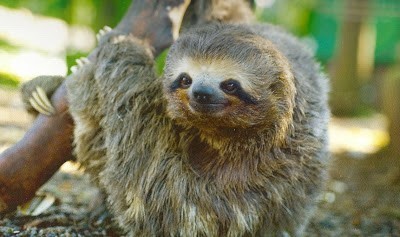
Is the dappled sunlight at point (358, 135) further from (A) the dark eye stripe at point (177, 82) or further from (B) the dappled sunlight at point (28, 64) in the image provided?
(B) the dappled sunlight at point (28, 64)

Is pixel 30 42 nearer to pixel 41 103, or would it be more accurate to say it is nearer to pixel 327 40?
pixel 327 40

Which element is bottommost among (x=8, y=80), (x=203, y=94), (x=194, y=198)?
(x=8, y=80)

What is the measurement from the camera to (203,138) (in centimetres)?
432

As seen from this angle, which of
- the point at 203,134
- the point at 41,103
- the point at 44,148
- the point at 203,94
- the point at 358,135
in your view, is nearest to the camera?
the point at 203,94

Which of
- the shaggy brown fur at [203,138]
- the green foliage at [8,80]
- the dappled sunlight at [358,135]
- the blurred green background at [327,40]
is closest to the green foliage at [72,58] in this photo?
the shaggy brown fur at [203,138]

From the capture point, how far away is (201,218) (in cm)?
432

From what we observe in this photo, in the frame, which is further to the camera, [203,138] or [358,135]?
[358,135]

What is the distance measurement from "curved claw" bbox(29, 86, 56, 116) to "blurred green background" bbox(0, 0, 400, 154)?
4975 millimetres

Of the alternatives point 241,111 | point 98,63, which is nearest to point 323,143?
point 241,111

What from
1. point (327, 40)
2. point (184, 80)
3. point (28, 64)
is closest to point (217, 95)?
point (184, 80)

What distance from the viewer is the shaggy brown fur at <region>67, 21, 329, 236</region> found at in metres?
3.97

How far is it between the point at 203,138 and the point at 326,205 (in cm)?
280

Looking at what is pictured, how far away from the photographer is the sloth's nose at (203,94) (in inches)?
148

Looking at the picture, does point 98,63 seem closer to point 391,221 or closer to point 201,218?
point 201,218
